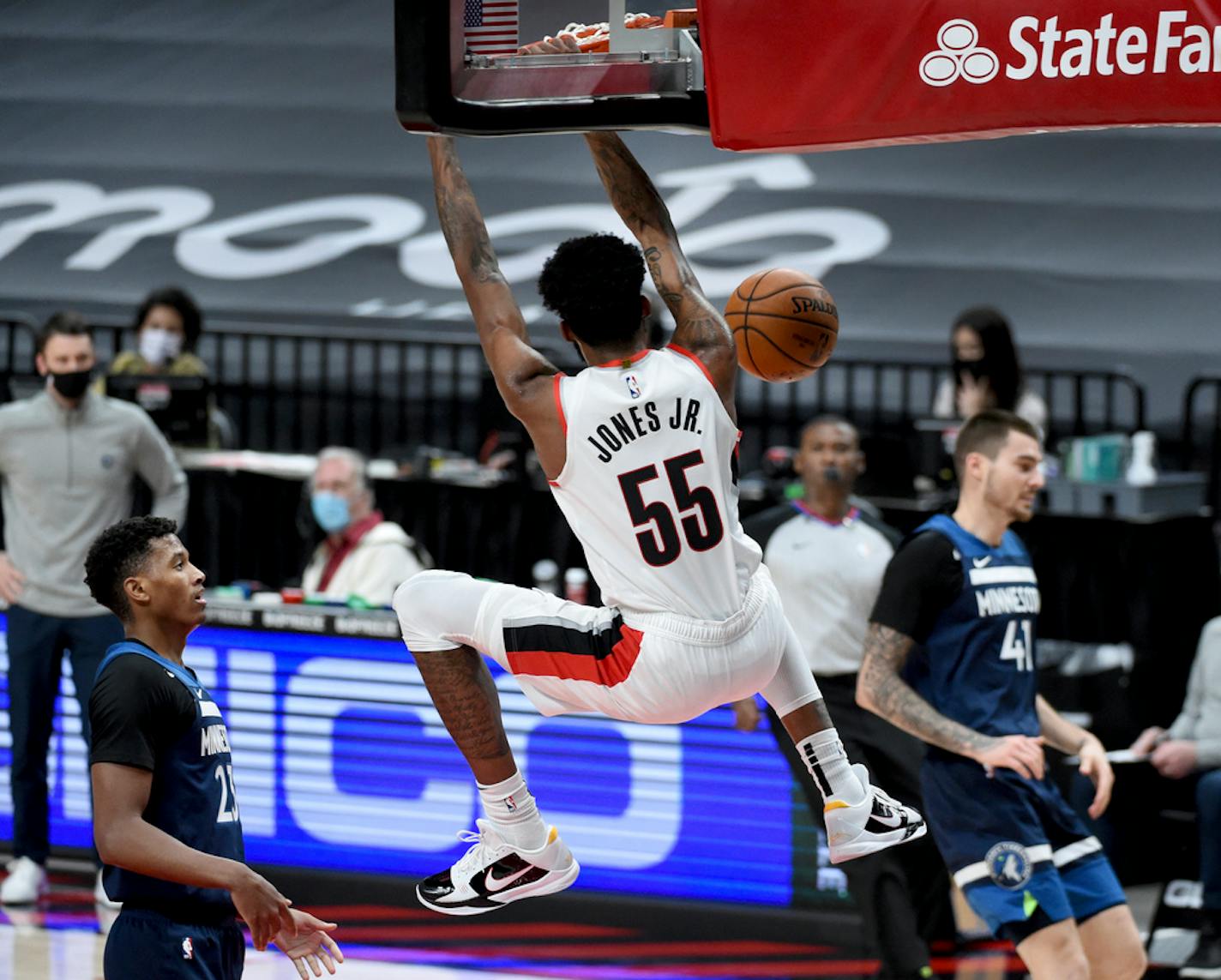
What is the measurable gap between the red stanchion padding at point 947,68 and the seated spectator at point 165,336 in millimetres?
6150

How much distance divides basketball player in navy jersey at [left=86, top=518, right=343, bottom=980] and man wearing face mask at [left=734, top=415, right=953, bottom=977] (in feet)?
10.6

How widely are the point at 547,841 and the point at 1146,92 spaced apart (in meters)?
2.49

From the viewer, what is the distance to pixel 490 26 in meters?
4.88

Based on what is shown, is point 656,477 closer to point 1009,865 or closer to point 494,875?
point 494,875

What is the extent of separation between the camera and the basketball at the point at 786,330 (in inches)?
203

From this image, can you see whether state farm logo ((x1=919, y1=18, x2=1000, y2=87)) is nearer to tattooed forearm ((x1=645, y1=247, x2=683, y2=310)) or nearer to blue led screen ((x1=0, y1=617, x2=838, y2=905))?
tattooed forearm ((x1=645, y1=247, x2=683, y2=310))

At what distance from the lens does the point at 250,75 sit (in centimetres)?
1675

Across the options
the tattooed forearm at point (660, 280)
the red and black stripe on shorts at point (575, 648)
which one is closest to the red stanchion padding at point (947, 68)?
the tattooed forearm at point (660, 280)

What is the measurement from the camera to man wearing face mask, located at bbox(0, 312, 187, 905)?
27.9 ft

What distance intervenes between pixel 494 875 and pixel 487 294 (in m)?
1.57

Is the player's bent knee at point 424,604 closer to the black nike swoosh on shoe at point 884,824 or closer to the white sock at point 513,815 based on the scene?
the white sock at point 513,815

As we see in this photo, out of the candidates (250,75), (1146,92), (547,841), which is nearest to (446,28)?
(1146,92)

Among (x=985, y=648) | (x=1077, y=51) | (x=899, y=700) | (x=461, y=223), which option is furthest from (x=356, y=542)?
(x=1077, y=51)

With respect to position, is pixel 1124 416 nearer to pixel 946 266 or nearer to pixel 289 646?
pixel 946 266
